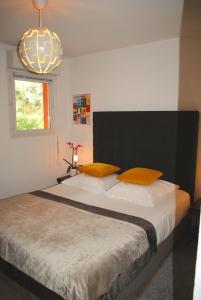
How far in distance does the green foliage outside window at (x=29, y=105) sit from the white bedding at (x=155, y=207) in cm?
121

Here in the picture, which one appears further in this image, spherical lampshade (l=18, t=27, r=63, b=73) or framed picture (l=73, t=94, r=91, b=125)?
framed picture (l=73, t=94, r=91, b=125)

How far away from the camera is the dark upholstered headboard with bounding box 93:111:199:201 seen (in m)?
2.82

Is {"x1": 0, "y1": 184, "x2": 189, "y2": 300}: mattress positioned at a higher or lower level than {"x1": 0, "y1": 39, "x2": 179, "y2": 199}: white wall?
lower

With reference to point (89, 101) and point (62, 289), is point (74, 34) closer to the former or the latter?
point (89, 101)

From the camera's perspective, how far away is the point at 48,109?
12.8ft

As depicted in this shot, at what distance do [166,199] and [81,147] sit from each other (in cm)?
189

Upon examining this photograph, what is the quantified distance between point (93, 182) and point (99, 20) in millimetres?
1863

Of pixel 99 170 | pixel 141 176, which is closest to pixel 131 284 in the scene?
pixel 141 176

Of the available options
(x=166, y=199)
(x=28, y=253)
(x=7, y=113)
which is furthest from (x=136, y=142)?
(x=28, y=253)

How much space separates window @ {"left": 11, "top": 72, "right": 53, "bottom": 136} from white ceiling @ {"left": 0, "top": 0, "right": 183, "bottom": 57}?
604 millimetres

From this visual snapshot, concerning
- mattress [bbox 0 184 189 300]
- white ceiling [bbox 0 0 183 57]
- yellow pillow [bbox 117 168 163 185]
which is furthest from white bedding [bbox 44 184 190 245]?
white ceiling [bbox 0 0 183 57]

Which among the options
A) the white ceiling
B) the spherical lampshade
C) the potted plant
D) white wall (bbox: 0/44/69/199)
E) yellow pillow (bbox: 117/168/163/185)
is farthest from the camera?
the potted plant

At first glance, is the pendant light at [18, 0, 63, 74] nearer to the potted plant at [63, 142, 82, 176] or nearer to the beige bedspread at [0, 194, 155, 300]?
the beige bedspread at [0, 194, 155, 300]

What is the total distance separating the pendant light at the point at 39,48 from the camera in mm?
1743
